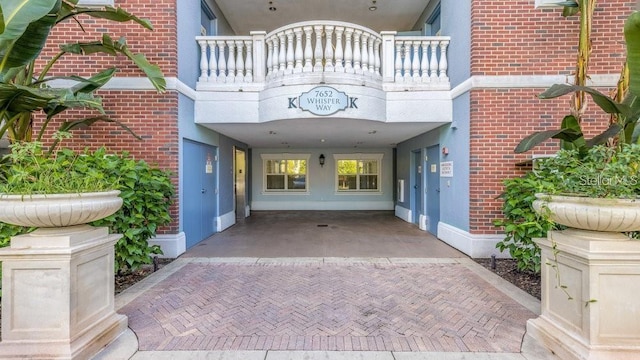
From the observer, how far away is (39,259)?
7.82 ft

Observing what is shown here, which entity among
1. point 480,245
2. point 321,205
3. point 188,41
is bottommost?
point 480,245

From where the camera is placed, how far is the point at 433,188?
24.6ft

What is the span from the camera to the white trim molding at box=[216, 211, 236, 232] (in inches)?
308

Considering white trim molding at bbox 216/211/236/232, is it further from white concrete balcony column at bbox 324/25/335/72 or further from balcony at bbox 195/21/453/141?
white concrete balcony column at bbox 324/25/335/72

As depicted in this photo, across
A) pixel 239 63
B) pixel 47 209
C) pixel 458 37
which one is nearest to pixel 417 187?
pixel 458 37

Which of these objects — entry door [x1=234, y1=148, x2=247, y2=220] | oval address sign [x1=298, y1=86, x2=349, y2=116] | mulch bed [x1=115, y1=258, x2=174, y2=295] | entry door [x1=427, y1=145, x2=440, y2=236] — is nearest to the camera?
mulch bed [x1=115, y1=258, x2=174, y2=295]

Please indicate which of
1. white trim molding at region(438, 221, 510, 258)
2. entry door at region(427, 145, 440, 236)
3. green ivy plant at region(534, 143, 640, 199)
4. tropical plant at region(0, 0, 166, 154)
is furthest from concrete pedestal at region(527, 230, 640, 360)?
entry door at region(427, 145, 440, 236)

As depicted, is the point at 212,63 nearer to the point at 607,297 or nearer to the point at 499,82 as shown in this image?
the point at 499,82

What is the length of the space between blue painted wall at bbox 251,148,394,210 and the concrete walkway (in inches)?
245

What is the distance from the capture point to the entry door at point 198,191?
6.02 meters

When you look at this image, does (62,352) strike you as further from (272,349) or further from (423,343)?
(423,343)

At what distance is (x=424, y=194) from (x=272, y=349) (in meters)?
6.38

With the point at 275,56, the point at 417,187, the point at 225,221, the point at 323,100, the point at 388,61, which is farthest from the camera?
the point at 417,187

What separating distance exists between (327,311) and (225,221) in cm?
554
